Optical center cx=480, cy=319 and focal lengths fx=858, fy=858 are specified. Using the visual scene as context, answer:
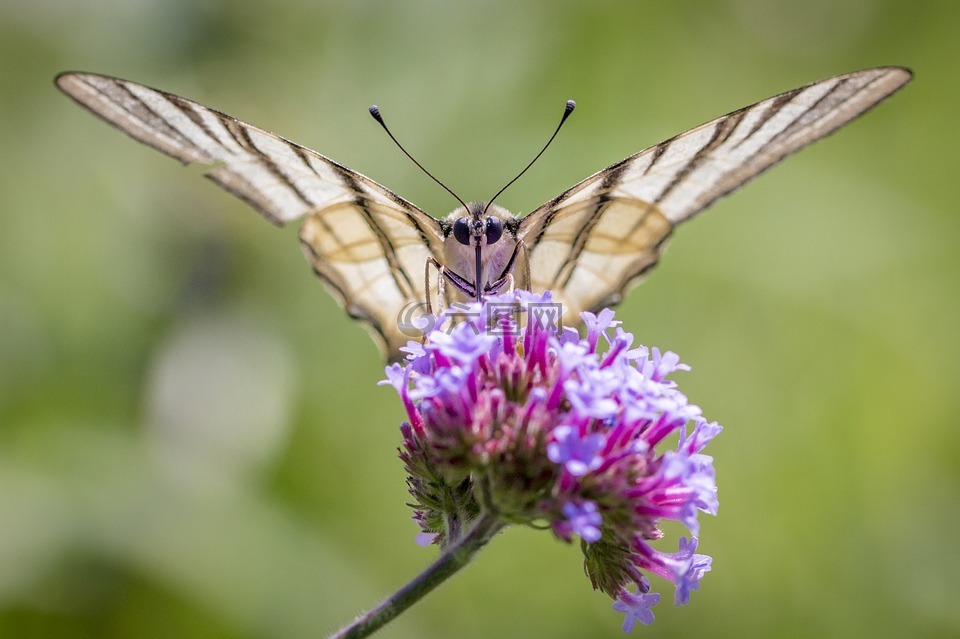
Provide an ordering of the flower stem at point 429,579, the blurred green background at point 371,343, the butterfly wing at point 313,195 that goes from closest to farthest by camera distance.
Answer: the flower stem at point 429,579 < the butterfly wing at point 313,195 < the blurred green background at point 371,343

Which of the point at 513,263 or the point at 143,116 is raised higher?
the point at 143,116

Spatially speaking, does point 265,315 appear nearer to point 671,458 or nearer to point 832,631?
point 671,458

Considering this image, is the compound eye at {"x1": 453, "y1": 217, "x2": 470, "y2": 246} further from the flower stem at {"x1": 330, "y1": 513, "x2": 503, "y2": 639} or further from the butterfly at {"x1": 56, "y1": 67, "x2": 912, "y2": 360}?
the flower stem at {"x1": 330, "y1": 513, "x2": 503, "y2": 639}

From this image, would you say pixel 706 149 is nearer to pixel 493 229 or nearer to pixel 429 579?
pixel 493 229

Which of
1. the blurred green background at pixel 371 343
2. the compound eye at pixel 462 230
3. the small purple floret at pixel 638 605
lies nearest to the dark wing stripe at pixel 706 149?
the compound eye at pixel 462 230

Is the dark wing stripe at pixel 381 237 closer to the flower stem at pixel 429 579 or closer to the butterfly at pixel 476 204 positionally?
the butterfly at pixel 476 204

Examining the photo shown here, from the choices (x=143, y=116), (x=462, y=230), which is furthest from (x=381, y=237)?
(x=143, y=116)
